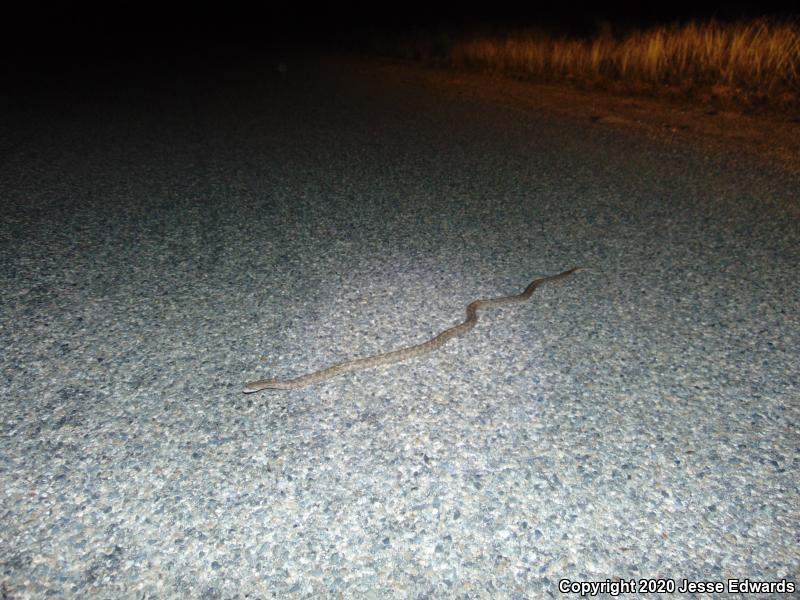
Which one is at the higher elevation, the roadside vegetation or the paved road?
the paved road

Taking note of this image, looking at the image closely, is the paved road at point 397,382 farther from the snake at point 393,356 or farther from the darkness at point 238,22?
the darkness at point 238,22

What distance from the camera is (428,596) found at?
1.64 metres

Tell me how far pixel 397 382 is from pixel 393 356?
19 cm

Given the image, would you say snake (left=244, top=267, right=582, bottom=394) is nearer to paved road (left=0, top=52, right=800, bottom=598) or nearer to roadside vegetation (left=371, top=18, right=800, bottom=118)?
paved road (left=0, top=52, right=800, bottom=598)

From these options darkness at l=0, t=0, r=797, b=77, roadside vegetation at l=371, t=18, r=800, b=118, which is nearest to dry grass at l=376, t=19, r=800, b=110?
roadside vegetation at l=371, t=18, r=800, b=118

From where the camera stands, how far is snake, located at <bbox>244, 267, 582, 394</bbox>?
2.46 metres

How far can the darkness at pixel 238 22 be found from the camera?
14641 mm

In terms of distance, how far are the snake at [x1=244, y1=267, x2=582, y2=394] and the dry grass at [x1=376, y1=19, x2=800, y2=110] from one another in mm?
6021

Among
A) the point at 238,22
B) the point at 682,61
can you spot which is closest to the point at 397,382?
the point at 682,61

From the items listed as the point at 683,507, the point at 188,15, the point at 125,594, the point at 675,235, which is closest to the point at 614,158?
the point at 675,235

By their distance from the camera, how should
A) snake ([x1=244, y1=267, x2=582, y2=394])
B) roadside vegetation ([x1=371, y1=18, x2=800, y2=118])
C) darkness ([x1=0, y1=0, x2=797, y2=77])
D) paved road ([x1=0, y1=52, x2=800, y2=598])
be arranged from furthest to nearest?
darkness ([x1=0, y1=0, x2=797, y2=77]) < roadside vegetation ([x1=371, y1=18, x2=800, y2=118]) < snake ([x1=244, y1=267, x2=582, y2=394]) < paved road ([x1=0, y1=52, x2=800, y2=598])

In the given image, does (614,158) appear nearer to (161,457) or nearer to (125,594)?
(161,457)

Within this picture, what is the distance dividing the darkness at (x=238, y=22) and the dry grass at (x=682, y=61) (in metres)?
2.19

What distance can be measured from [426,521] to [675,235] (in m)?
2.87
